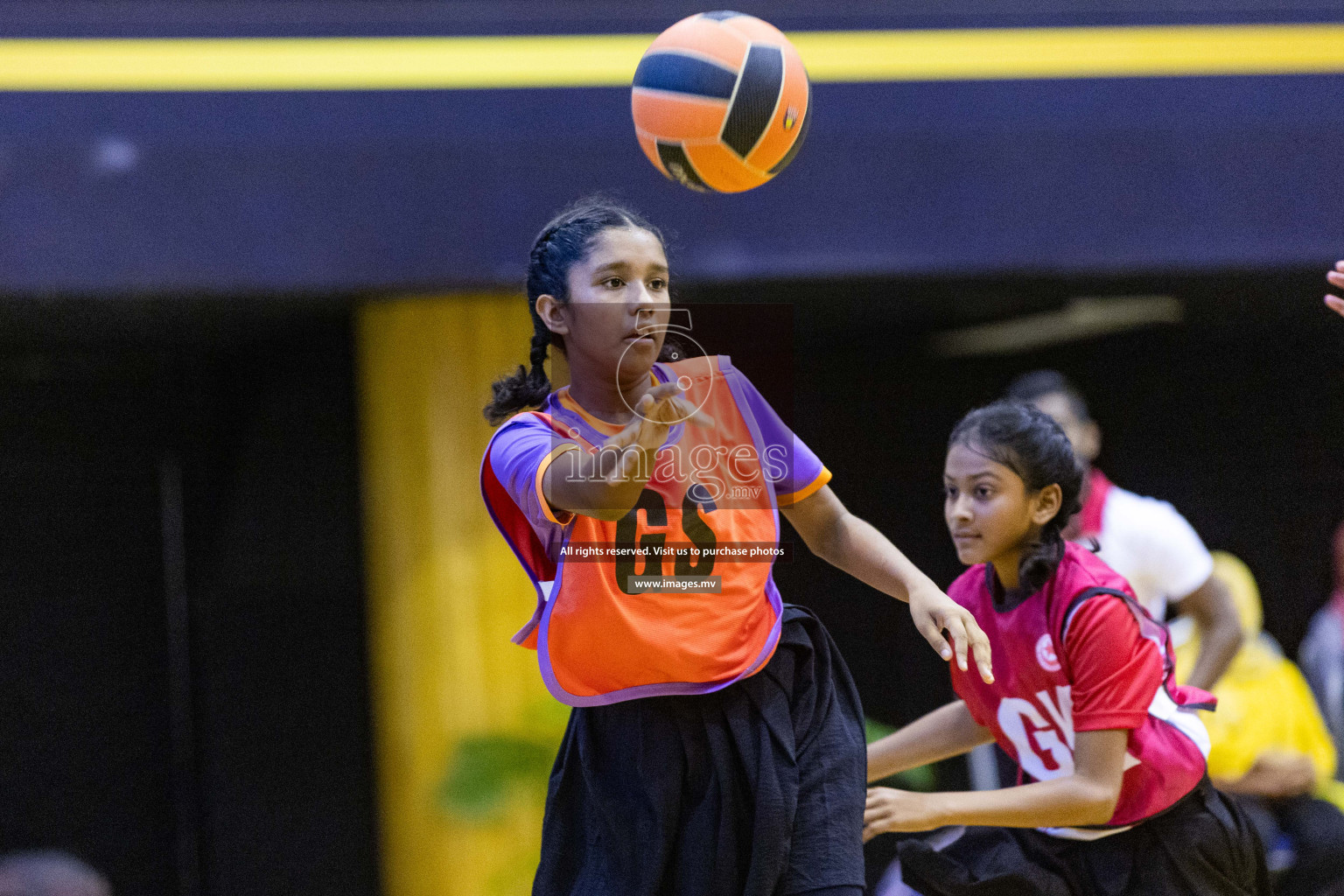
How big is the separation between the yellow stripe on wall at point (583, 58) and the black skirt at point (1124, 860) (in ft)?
10.2

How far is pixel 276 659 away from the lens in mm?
5723

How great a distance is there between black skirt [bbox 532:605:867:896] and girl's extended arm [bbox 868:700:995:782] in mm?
510

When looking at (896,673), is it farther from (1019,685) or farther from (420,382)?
(1019,685)

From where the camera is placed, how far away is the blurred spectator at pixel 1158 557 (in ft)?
12.4

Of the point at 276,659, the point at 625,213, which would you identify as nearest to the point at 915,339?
the point at 276,659

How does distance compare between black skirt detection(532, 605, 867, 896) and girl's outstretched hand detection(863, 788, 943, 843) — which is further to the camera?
girl's outstretched hand detection(863, 788, 943, 843)

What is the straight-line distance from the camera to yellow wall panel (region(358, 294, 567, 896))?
188 inches

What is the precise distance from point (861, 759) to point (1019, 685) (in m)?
0.48

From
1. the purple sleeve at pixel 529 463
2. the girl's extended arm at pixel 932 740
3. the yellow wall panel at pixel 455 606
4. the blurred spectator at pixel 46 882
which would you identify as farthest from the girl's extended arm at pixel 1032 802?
the yellow wall panel at pixel 455 606

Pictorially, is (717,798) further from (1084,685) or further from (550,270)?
(550,270)

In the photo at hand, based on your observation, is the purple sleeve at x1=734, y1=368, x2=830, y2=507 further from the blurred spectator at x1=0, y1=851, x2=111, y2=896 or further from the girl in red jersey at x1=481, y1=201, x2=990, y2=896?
the blurred spectator at x1=0, y1=851, x2=111, y2=896

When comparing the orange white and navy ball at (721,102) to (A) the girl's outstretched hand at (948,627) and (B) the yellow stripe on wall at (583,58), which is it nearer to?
(A) the girl's outstretched hand at (948,627)

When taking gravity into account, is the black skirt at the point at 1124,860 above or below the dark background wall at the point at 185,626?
below

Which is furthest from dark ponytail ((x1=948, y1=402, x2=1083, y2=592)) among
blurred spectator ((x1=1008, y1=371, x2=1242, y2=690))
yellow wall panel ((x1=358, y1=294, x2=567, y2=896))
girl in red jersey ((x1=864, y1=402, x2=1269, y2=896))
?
yellow wall panel ((x1=358, y1=294, x2=567, y2=896))
